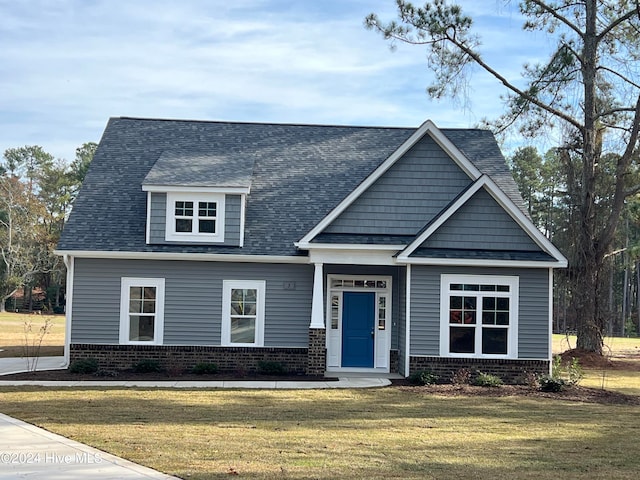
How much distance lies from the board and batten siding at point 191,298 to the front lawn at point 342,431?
4138 millimetres

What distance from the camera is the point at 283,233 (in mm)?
21219

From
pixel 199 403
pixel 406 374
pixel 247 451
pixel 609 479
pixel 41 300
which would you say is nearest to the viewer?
pixel 609 479

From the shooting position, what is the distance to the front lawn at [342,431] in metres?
9.07

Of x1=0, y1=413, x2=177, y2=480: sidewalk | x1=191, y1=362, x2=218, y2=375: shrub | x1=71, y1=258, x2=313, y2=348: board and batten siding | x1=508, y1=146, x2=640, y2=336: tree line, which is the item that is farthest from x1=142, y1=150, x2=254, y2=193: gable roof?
x1=508, y1=146, x2=640, y2=336: tree line

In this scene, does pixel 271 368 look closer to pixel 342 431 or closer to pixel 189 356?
pixel 189 356

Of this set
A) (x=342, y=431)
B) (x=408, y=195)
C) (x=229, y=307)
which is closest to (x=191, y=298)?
(x=229, y=307)

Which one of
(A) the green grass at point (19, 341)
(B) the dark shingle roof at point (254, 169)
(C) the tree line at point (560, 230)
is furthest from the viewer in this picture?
(C) the tree line at point (560, 230)

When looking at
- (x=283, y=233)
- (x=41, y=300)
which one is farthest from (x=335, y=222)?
(x=41, y=300)

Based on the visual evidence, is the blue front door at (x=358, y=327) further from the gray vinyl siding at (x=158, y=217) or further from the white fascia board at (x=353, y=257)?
the gray vinyl siding at (x=158, y=217)

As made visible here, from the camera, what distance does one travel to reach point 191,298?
2055 cm

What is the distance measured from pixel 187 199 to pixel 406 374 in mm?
7206

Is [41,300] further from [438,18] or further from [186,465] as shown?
[186,465]

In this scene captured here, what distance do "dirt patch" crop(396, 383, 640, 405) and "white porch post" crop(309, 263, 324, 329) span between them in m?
2.66

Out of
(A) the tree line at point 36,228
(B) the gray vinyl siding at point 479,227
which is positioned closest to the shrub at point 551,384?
(B) the gray vinyl siding at point 479,227
